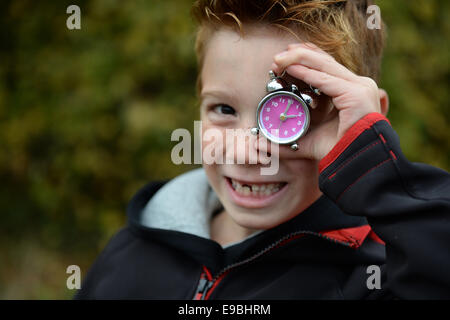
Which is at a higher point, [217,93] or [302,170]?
[217,93]

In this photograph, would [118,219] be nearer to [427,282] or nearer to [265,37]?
[265,37]

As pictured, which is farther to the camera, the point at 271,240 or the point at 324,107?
the point at 271,240

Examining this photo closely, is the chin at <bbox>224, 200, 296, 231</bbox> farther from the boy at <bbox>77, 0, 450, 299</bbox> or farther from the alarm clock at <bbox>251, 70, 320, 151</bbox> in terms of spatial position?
the alarm clock at <bbox>251, 70, 320, 151</bbox>

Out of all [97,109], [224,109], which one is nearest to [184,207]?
[224,109]

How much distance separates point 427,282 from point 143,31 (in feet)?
8.55

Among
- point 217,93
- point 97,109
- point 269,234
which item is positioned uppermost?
point 97,109

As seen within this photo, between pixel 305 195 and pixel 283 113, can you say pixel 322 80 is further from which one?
pixel 305 195

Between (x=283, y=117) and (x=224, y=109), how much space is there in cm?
24

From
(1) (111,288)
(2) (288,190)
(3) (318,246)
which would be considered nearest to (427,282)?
(3) (318,246)

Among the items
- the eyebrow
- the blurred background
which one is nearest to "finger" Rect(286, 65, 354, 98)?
the eyebrow

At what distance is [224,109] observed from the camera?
1565mm

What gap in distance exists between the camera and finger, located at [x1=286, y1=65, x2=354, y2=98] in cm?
132

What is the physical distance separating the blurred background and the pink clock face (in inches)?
68.7
